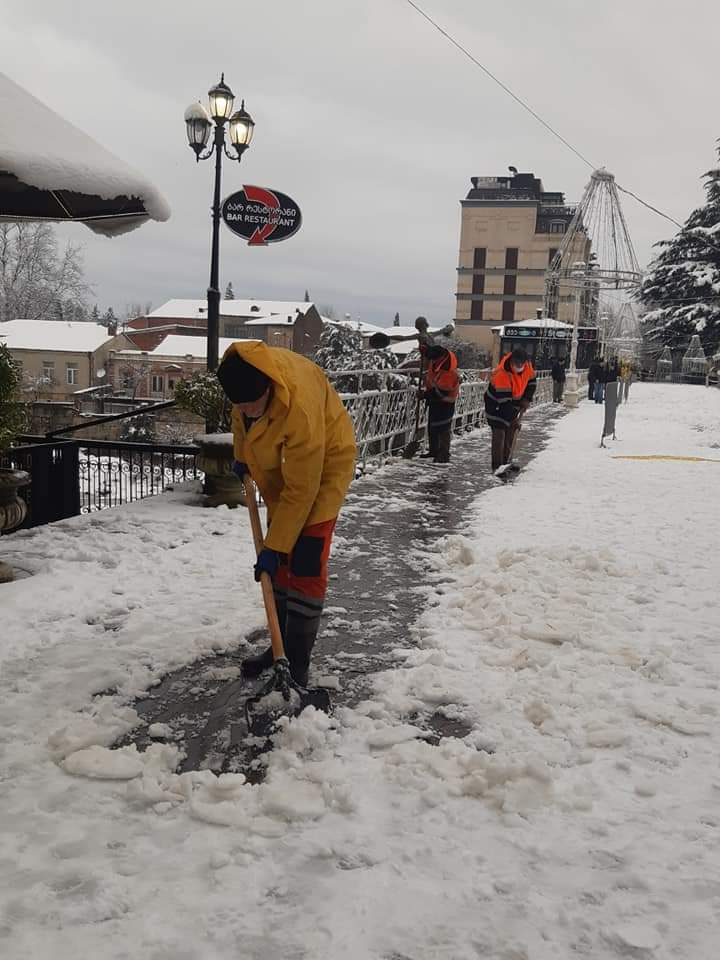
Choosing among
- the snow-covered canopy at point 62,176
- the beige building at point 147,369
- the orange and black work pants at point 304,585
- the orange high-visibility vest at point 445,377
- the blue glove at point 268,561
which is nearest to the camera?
the blue glove at point 268,561

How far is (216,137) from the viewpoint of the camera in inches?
384

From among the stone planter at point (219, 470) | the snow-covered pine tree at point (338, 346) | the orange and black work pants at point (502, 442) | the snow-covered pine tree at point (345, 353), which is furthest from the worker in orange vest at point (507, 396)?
the snow-covered pine tree at point (338, 346)

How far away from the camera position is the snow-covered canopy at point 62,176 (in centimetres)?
370

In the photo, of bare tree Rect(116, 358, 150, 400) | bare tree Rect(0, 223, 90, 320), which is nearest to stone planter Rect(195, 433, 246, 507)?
bare tree Rect(0, 223, 90, 320)

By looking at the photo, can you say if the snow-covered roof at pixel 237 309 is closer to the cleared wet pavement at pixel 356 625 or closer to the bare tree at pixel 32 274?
the bare tree at pixel 32 274

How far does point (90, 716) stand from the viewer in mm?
3297

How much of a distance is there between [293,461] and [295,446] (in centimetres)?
6

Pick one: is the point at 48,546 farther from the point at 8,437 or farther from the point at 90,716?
the point at 90,716

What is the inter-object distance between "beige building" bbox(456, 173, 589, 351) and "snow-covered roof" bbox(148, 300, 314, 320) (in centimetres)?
1797

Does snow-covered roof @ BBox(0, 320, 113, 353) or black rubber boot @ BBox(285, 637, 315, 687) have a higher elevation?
snow-covered roof @ BBox(0, 320, 113, 353)

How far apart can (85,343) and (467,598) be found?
5807 cm

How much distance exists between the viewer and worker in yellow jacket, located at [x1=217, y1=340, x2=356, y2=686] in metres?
3.03

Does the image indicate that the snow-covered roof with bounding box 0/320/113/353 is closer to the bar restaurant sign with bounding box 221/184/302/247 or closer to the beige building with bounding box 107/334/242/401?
the beige building with bounding box 107/334/242/401

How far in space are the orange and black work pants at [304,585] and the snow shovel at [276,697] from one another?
9cm
